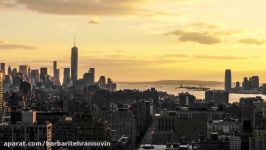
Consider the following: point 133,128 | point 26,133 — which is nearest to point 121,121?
point 133,128

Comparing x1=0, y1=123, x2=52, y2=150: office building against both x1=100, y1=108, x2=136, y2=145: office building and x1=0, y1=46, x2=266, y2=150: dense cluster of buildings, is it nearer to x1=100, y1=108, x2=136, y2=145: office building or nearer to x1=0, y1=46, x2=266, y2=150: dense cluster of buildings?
x1=0, y1=46, x2=266, y2=150: dense cluster of buildings

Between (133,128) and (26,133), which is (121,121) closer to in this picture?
(133,128)

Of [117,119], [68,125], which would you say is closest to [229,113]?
[117,119]

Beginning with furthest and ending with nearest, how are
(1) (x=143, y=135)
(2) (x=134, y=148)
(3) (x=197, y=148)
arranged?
(1) (x=143, y=135)
(2) (x=134, y=148)
(3) (x=197, y=148)

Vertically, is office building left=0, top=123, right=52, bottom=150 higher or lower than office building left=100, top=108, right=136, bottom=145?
higher

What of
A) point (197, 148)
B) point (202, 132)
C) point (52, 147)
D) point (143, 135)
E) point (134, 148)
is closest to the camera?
point (52, 147)

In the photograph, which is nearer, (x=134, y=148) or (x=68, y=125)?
(x=68, y=125)

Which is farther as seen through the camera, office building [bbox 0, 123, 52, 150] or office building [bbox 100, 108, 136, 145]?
office building [bbox 100, 108, 136, 145]

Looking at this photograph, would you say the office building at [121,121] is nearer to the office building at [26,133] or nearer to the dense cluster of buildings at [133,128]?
the dense cluster of buildings at [133,128]

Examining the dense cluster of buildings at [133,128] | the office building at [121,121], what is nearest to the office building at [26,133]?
the dense cluster of buildings at [133,128]

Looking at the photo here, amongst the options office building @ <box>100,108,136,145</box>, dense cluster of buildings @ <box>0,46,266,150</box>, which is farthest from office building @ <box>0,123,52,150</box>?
office building @ <box>100,108,136,145</box>

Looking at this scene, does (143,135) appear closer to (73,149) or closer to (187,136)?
(187,136)
